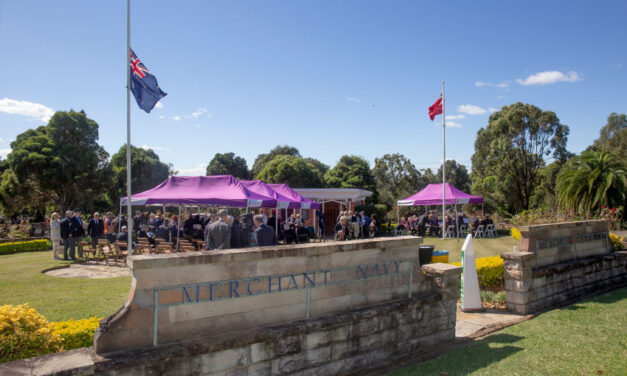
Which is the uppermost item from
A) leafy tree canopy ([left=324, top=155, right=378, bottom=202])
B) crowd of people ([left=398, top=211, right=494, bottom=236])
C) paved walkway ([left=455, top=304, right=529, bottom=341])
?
leafy tree canopy ([left=324, top=155, right=378, bottom=202])

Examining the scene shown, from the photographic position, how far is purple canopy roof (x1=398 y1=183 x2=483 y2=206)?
20984 millimetres

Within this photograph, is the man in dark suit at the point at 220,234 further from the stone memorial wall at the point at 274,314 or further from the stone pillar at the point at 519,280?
the stone pillar at the point at 519,280

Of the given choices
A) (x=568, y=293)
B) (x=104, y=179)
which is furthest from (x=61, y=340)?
(x=104, y=179)

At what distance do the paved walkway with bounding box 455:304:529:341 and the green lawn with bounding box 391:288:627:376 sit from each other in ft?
0.76

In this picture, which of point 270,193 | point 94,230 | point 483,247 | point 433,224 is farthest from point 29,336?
point 433,224

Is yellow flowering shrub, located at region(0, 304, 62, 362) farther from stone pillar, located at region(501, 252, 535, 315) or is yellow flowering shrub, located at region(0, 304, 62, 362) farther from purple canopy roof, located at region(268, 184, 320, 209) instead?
purple canopy roof, located at region(268, 184, 320, 209)

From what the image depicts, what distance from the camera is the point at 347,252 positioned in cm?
484

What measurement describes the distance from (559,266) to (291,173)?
29.9 metres

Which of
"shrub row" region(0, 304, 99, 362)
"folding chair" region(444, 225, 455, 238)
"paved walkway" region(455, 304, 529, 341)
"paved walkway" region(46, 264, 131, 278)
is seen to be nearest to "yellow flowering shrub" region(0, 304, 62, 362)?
"shrub row" region(0, 304, 99, 362)

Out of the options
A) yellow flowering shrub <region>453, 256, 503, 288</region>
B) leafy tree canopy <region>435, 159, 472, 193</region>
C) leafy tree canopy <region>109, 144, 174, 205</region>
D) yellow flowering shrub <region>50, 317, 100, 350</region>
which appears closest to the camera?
yellow flowering shrub <region>50, 317, 100, 350</region>

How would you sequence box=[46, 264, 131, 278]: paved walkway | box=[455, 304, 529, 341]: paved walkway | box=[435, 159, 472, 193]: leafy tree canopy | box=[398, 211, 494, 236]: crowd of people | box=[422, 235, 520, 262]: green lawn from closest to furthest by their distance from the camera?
box=[455, 304, 529, 341]: paved walkway → box=[46, 264, 131, 278]: paved walkway → box=[422, 235, 520, 262]: green lawn → box=[398, 211, 494, 236]: crowd of people → box=[435, 159, 472, 193]: leafy tree canopy

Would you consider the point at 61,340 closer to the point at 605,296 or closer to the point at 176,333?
the point at 176,333

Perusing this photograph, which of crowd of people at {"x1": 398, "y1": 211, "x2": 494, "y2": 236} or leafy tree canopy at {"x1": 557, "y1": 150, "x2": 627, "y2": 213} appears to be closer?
leafy tree canopy at {"x1": 557, "y1": 150, "x2": 627, "y2": 213}

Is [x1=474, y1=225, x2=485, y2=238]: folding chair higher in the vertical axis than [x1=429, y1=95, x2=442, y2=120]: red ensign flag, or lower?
lower
